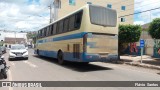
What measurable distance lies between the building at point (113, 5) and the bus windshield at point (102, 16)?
42739 mm

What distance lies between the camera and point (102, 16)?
14289 millimetres

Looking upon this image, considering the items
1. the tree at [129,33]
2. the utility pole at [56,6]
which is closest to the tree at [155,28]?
the tree at [129,33]

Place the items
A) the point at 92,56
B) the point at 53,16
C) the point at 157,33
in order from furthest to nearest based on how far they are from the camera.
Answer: the point at 53,16 < the point at 157,33 < the point at 92,56

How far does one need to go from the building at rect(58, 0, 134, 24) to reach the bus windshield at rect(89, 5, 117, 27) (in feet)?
140

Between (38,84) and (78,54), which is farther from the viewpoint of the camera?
(78,54)

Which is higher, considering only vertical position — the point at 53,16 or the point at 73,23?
the point at 53,16

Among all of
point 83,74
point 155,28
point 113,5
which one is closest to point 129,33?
point 155,28

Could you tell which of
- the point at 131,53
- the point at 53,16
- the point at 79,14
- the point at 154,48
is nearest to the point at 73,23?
the point at 79,14

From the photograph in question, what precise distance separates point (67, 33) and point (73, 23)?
1251mm

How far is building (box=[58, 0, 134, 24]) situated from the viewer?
5691 cm

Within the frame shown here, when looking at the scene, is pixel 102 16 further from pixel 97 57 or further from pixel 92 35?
pixel 97 57

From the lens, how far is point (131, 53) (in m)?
29.4

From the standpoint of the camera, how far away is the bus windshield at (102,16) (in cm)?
1394

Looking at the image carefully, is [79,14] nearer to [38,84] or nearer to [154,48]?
[38,84]
